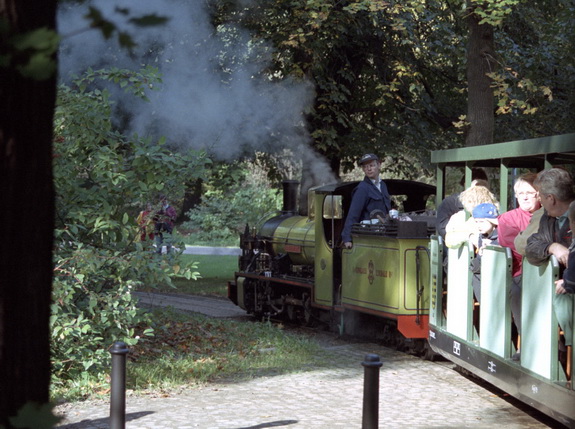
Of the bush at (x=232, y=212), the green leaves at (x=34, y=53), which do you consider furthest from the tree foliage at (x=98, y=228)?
the bush at (x=232, y=212)

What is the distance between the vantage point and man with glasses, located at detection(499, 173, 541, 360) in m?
6.70

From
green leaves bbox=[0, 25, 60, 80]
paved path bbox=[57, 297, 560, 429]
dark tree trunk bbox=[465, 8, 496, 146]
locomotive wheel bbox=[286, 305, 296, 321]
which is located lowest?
paved path bbox=[57, 297, 560, 429]

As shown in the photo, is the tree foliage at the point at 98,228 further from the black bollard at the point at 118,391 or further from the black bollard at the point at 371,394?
the black bollard at the point at 371,394

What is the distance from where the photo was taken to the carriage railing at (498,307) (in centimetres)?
591

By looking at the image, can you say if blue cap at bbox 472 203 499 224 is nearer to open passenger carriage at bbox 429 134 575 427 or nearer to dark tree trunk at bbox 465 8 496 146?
open passenger carriage at bbox 429 134 575 427

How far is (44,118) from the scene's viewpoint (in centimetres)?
236

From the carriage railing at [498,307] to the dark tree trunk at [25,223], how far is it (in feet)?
13.3

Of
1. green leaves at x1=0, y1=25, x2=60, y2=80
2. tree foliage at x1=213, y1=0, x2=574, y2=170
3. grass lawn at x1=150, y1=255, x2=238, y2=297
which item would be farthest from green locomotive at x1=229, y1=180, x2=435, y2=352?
green leaves at x1=0, y1=25, x2=60, y2=80

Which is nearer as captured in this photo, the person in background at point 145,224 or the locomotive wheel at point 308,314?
the person in background at point 145,224

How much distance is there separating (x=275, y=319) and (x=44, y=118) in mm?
11797

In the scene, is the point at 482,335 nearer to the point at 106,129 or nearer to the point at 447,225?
the point at 447,225

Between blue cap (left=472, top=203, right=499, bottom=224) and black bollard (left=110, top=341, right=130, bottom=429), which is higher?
blue cap (left=472, top=203, right=499, bottom=224)

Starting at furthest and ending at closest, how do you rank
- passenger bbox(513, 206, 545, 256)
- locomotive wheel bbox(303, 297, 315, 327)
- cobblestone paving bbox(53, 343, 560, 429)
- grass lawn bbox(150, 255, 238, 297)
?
grass lawn bbox(150, 255, 238, 297)
locomotive wheel bbox(303, 297, 315, 327)
cobblestone paving bbox(53, 343, 560, 429)
passenger bbox(513, 206, 545, 256)

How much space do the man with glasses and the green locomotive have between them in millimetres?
2871
